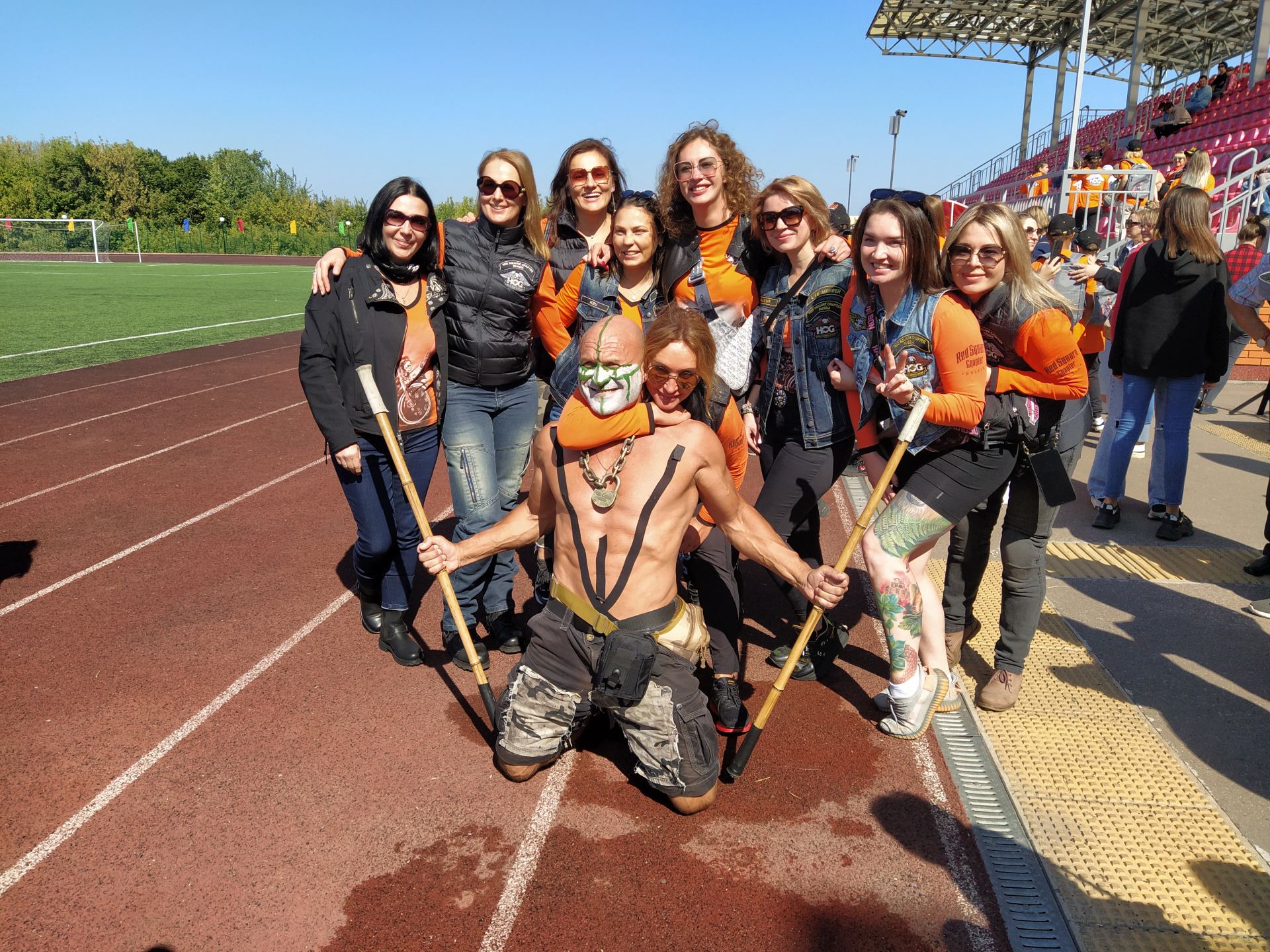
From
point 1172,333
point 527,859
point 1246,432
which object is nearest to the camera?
point 527,859

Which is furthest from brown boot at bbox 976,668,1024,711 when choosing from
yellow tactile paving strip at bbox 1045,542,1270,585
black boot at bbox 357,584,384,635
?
black boot at bbox 357,584,384,635

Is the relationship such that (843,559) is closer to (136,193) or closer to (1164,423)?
(1164,423)

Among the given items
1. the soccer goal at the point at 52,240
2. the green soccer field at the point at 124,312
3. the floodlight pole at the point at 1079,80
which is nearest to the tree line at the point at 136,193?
the soccer goal at the point at 52,240

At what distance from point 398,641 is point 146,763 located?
1.21 meters

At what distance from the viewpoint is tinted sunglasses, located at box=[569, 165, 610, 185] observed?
3918 millimetres

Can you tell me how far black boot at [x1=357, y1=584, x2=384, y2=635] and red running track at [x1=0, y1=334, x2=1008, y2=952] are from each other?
8cm

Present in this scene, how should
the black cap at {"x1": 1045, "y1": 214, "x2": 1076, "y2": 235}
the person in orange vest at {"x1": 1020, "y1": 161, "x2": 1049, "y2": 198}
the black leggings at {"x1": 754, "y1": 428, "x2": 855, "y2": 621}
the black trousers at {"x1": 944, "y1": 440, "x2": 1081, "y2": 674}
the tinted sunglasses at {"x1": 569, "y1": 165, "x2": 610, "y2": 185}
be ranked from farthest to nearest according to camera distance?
the person in orange vest at {"x1": 1020, "y1": 161, "x2": 1049, "y2": 198}, the black cap at {"x1": 1045, "y1": 214, "x2": 1076, "y2": 235}, the tinted sunglasses at {"x1": 569, "y1": 165, "x2": 610, "y2": 185}, the black leggings at {"x1": 754, "y1": 428, "x2": 855, "y2": 621}, the black trousers at {"x1": 944, "y1": 440, "x2": 1081, "y2": 674}

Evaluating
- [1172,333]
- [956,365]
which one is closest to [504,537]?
[956,365]

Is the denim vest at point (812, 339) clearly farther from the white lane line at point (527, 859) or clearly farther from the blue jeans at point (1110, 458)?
the blue jeans at point (1110, 458)

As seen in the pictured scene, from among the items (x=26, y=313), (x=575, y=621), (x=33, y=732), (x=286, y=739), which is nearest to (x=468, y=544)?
(x=575, y=621)

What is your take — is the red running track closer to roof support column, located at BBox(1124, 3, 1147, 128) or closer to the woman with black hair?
the woman with black hair

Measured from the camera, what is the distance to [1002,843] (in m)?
2.97

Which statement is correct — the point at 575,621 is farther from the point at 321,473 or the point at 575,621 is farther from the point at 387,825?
the point at 321,473

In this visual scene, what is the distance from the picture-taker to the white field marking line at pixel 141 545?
496 cm
